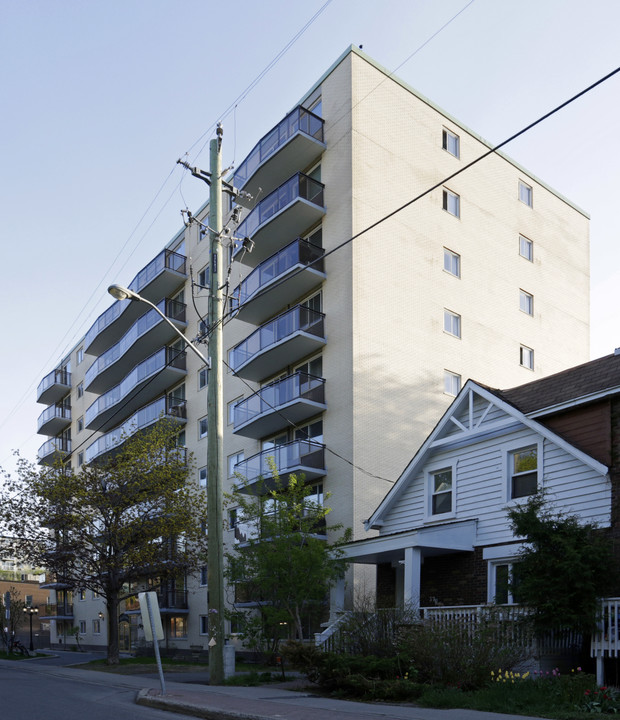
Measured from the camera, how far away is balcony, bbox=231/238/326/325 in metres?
29.9

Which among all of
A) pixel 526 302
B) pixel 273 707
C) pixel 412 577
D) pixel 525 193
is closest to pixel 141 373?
pixel 526 302

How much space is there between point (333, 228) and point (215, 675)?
18.1 m

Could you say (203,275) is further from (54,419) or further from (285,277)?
(54,419)

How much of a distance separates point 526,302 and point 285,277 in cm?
1221

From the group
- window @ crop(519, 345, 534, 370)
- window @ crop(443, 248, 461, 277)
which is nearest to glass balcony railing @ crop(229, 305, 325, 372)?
window @ crop(443, 248, 461, 277)

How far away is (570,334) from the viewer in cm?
3753

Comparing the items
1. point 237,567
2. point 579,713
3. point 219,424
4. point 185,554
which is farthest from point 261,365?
point 579,713

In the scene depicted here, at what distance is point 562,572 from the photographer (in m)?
13.9

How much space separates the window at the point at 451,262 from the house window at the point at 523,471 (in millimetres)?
15307

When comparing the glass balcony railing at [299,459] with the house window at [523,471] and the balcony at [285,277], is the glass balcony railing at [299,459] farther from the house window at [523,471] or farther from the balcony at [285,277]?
the house window at [523,471]

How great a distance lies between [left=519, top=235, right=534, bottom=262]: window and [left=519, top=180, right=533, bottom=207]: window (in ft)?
6.36

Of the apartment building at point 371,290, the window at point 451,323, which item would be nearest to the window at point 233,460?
the apartment building at point 371,290

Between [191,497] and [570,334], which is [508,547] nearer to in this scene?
[191,497]

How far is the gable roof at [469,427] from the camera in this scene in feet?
56.7
